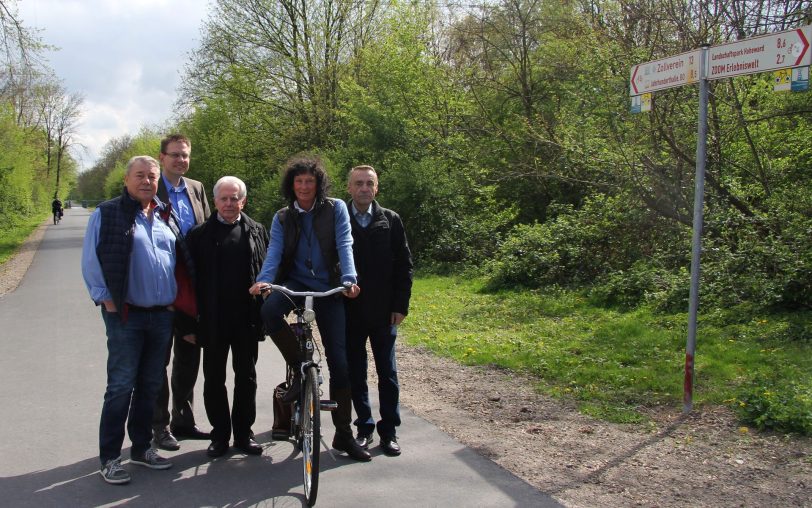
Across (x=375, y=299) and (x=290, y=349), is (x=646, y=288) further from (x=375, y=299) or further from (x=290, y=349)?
(x=290, y=349)

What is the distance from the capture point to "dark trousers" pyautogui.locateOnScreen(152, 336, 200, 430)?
4.91m

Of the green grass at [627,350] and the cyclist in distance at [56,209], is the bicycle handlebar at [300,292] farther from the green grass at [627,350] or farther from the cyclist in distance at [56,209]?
the cyclist in distance at [56,209]

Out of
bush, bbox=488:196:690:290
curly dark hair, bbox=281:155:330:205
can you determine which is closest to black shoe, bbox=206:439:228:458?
curly dark hair, bbox=281:155:330:205

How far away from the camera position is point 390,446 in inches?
185

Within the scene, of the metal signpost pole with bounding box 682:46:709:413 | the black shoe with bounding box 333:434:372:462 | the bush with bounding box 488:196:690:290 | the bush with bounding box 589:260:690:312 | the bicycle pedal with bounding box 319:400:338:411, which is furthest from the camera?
the bush with bounding box 488:196:690:290

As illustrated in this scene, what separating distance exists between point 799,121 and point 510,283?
5.33 metres

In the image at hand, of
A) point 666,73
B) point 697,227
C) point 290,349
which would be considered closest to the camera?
point 290,349

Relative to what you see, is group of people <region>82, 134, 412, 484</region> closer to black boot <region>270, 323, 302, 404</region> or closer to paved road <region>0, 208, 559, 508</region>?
black boot <region>270, 323, 302, 404</region>

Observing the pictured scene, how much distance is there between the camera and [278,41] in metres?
29.5

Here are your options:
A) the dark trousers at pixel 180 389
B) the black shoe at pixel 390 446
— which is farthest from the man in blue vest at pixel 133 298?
the black shoe at pixel 390 446

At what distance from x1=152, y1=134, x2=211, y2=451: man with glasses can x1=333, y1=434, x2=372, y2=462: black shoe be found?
108 cm

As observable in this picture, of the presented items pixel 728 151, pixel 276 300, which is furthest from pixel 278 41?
pixel 276 300

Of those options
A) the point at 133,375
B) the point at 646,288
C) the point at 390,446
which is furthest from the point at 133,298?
the point at 646,288

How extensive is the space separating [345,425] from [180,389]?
50.2 inches
